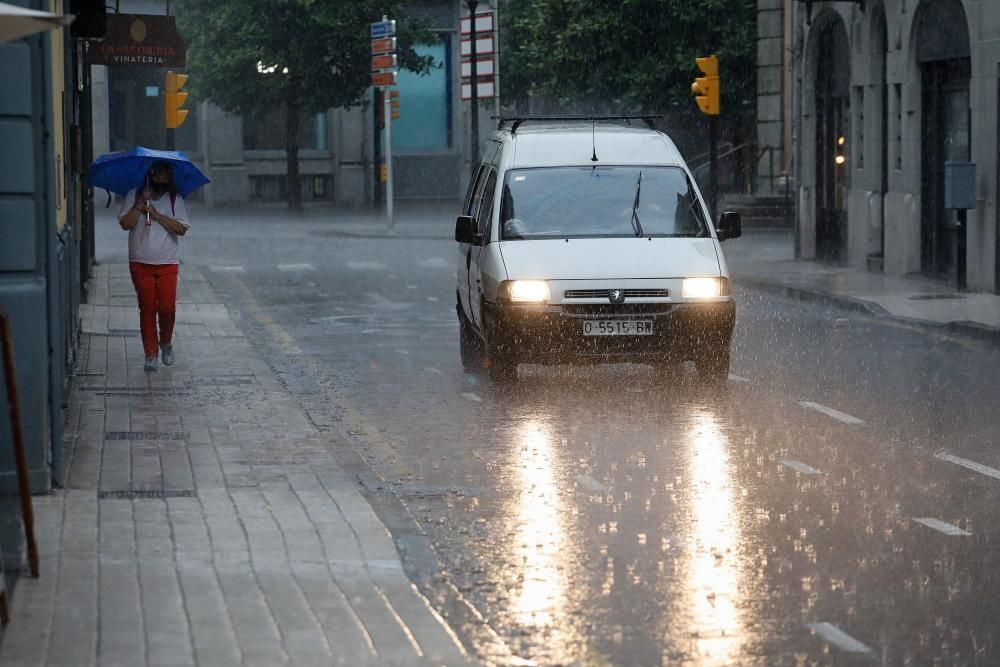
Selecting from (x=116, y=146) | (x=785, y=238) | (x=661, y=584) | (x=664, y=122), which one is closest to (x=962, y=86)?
(x=785, y=238)

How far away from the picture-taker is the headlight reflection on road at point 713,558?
21.4ft

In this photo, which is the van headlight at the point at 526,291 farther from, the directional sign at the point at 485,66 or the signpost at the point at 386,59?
the directional sign at the point at 485,66

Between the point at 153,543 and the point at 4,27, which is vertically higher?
the point at 4,27

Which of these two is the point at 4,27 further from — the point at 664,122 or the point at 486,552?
the point at 664,122

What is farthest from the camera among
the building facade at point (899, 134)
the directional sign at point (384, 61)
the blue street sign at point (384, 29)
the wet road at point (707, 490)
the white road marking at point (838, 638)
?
the directional sign at point (384, 61)

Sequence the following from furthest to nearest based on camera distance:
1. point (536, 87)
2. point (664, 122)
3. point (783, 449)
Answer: point (664, 122) → point (536, 87) → point (783, 449)

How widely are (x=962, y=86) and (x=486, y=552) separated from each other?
16978 mm

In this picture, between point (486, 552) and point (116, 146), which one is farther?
point (116, 146)

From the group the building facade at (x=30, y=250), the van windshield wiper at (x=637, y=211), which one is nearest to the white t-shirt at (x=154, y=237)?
the van windshield wiper at (x=637, y=211)

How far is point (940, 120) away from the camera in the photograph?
964 inches

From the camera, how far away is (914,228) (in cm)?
2503

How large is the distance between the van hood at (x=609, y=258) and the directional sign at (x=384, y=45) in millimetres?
27483

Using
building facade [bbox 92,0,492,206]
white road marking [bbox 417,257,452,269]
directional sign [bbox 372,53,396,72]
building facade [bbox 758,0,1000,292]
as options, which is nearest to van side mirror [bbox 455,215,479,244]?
building facade [bbox 758,0,1000,292]

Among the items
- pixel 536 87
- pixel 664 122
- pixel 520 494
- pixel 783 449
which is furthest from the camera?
pixel 664 122
